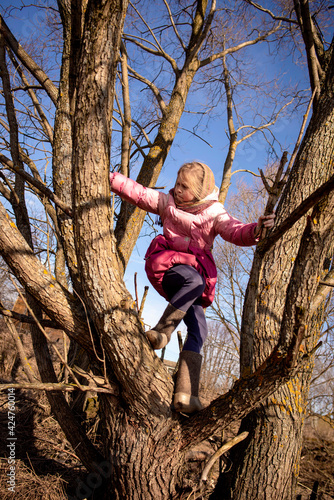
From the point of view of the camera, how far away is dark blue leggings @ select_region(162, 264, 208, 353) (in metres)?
1.94

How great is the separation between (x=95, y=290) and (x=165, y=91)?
396 centimetres

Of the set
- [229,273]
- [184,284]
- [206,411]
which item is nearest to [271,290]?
[184,284]

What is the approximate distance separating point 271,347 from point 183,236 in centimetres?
89

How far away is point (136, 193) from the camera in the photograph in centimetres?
227

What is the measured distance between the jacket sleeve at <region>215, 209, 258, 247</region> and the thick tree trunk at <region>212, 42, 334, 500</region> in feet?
0.63

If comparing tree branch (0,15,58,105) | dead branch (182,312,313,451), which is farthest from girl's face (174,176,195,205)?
tree branch (0,15,58,105)

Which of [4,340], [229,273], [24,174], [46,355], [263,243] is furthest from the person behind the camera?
[229,273]

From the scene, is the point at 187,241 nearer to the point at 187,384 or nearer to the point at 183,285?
the point at 183,285

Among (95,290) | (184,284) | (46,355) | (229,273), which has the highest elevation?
(229,273)

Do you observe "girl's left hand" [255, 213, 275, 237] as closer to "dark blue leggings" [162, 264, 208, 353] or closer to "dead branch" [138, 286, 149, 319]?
"dark blue leggings" [162, 264, 208, 353]

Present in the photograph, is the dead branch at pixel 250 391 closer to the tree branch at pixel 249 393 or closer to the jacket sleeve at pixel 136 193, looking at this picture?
the tree branch at pixel 249 393

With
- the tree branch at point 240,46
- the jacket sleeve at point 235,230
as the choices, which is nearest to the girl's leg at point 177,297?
the jacket sleeve at point 235,230

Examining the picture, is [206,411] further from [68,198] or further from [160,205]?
[68,198]

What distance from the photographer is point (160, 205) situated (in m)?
2.35
